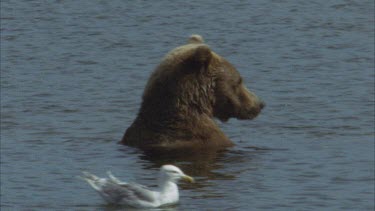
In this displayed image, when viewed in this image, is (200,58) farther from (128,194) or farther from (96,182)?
(128,194)

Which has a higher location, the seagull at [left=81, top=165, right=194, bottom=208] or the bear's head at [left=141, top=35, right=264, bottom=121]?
the bear's head at [left=141, top=35, right=264, bottom=121]

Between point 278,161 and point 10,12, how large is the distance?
45.8 feet

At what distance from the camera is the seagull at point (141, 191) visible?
14781 mm

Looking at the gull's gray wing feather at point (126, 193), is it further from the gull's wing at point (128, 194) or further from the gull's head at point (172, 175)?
the gull's head at point (172, 175)

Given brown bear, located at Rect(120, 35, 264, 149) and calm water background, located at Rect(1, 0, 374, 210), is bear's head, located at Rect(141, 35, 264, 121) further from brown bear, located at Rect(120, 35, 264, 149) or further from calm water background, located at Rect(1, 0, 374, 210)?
calm water background, located at Rect(1, 0, 374, 210)

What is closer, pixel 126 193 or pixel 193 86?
pixel 126 193

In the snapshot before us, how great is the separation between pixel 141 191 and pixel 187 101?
2.69 meters

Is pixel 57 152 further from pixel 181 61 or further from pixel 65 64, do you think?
pixel 65 64

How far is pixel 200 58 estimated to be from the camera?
17.1 m

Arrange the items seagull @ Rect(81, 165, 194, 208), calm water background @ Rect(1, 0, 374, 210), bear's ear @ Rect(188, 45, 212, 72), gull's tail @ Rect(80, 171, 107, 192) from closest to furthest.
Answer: seagull @ Rect(81, 165, 194, 208), gull's tail @ Rect(80, 171, 107, 192), calm water background @ Rect(1, 0, 374, 210), bear's ear @ Rect(188, 45, 212, 72)

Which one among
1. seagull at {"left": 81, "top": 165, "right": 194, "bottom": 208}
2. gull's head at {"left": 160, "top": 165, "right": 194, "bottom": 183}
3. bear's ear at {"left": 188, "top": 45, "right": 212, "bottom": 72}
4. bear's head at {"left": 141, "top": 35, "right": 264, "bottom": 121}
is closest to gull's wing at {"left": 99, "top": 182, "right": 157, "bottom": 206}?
seagull at {"left": 81, "top": 165, "right": 194, "bottom": 208}

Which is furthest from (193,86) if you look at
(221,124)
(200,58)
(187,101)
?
(221,124)

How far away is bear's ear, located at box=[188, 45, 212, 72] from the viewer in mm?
17125

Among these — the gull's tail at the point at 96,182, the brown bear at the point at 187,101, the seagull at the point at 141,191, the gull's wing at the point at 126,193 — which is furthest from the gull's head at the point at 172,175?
the brown bear at the point at 187,101
